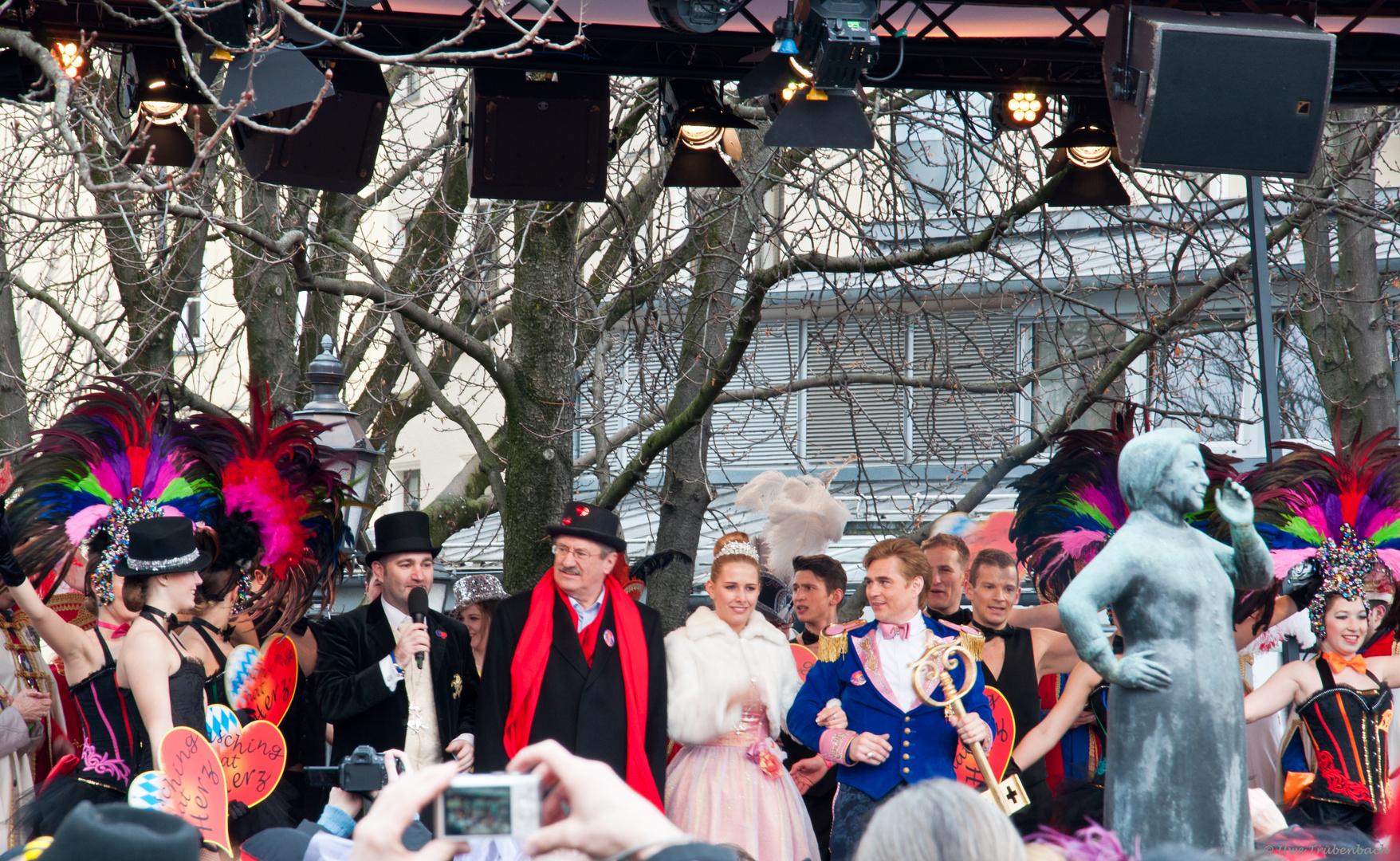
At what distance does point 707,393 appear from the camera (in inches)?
281

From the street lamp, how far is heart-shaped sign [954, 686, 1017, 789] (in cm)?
267

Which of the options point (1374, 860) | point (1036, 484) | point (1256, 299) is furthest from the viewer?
point (1256, 299)

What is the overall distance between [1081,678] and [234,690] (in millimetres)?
3096

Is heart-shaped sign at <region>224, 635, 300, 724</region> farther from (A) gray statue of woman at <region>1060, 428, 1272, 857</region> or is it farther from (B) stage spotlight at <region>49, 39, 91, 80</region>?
(A) gray statue of woman at <region>1060, 428, 1272, 857</region>

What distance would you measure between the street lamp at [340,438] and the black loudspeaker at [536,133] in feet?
3.70

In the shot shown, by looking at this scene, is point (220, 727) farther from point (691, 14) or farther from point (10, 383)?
point (10, 383)

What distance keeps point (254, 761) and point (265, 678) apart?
22.9 inches

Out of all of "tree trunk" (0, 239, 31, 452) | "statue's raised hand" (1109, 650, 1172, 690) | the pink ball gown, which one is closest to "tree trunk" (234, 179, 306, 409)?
"tree trunk" (0, 239, 31, 452)

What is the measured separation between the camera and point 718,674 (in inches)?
219

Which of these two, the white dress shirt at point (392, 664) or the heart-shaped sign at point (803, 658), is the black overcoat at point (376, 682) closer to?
the white dress shirt at point (392, 664)

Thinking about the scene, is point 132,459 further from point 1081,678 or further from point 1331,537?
point 1331,537

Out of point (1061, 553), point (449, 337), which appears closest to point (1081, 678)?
point (1061, 553)

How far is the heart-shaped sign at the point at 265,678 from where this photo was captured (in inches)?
204

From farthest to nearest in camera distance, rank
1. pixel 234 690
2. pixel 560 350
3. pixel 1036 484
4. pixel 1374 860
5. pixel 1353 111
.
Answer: pixel 1353 111, pixel 560 350, pixel 1036 484, pixel 234 690, pixel 1374 860
